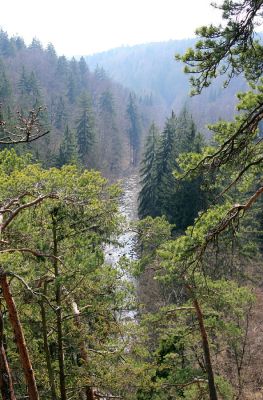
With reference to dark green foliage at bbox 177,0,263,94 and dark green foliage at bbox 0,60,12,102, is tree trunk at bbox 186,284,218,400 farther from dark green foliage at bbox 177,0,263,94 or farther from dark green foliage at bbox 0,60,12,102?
dark green foliage at bbox 0,60,12,102

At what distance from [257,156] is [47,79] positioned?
323ft

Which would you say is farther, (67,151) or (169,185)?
(67,151)

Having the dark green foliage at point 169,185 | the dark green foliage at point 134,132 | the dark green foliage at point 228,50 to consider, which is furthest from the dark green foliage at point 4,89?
the dark green foliage at point 228,50

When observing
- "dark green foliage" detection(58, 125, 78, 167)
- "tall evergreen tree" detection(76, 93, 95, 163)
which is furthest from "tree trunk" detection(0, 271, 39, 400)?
"tall evergreen tree" detection(76, 93, 95, 163)

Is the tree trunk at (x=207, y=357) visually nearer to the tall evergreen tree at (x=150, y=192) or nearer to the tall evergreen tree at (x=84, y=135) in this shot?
the tall evergreen tree at (x=150, y=192)

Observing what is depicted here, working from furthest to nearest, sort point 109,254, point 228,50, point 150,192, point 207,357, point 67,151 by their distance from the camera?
point 67,151 → point 150,192 → point 207,357 → point 109,254 → point 228,50

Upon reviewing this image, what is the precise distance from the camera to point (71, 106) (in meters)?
87.3

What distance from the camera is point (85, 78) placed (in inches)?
4186

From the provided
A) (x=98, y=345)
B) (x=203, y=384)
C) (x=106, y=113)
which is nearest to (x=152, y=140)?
(x=203, y=384)

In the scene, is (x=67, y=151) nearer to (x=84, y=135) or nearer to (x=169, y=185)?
(x=169, y=185)

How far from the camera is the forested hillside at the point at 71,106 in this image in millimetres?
54531

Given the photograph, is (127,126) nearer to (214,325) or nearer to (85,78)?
(85,78)

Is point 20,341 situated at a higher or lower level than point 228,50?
lower

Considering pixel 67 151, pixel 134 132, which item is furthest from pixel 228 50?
pixel 134 132
